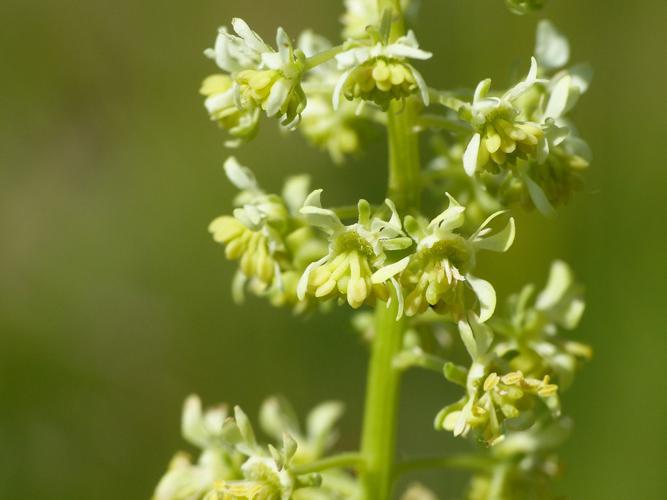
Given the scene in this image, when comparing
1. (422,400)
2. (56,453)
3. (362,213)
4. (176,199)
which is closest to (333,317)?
(422,400)

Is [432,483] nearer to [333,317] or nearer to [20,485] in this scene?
[333,317]

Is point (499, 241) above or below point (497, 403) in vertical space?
above

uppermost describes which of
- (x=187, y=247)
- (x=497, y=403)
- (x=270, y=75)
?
(x=187, y=247)

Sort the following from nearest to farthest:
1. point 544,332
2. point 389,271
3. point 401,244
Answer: point 389,271, point 401,244, point 544,332

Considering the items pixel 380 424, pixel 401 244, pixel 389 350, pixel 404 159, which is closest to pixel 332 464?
pixel 380 424

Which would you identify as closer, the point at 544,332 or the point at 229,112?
the point at 229,112

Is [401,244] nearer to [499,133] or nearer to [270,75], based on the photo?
[499,133]

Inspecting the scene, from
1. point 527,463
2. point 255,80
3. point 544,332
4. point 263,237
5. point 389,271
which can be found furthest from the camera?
point 527,463
